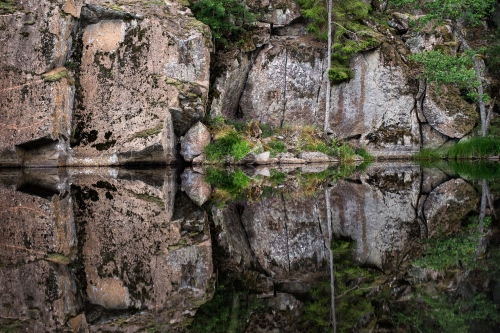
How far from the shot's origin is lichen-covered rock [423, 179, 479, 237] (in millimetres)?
8609

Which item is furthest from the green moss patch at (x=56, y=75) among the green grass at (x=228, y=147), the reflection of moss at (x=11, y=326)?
the reflection of moss at (x=11, y=326)

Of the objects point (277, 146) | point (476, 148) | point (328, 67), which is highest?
point (328, 67)

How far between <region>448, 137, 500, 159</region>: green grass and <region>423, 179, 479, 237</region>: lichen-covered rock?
11.7 meters

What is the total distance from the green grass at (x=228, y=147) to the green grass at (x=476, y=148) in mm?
9798

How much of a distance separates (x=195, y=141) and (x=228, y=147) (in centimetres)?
130

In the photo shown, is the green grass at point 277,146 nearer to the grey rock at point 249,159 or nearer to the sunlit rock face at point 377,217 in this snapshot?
the grey rock at point 249,159

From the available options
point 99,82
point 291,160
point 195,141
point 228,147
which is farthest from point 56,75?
point 291,160

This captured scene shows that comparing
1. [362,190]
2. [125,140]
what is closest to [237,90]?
[125,140]

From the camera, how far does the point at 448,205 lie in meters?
10.4

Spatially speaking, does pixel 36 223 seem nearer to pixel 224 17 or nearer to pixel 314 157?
pixel 314 157

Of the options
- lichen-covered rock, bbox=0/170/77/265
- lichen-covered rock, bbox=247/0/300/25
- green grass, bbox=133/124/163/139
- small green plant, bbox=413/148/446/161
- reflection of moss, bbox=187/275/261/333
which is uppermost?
lichen-covered rock, bbox=247/0/300/25

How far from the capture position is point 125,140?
811 inches

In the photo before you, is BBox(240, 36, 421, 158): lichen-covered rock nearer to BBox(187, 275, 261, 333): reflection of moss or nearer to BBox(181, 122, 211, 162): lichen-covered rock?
BBox(181, 122, 211, 162): lichen-covered rock

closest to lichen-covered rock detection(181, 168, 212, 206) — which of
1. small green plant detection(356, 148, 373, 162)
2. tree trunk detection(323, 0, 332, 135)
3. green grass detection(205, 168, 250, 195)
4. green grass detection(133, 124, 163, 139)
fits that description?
green grass detection(205, 168, 250, 195)
